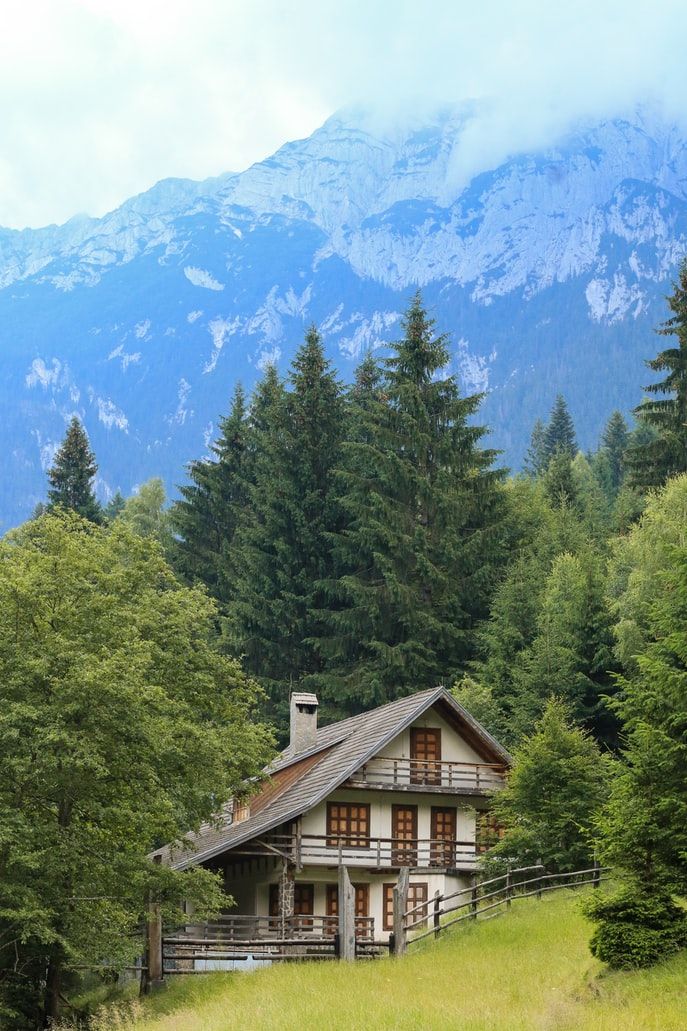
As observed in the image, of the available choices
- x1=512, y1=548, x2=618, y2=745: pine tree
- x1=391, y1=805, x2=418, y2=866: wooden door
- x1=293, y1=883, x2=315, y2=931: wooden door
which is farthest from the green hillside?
x1=512, y1=548, x2=618, y2=745: pine tree

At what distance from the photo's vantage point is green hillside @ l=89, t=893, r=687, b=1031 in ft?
66.1

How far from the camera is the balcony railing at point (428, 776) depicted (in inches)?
1690

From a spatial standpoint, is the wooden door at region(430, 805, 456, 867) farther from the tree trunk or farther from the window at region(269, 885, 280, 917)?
the tree trunk

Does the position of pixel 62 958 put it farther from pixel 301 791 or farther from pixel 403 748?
pixel 403 748

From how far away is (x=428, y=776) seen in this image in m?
43.9

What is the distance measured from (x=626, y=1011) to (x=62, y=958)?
14.2 m

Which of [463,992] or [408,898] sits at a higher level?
[463,992]

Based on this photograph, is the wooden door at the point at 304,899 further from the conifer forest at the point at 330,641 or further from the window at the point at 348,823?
the conifer forest at the point at 330,641

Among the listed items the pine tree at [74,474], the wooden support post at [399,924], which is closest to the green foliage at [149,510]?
the pine tree at [74,474]

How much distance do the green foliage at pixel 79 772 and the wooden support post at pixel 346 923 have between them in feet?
11.7

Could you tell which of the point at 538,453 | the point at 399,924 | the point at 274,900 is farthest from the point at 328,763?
the point at 538,453

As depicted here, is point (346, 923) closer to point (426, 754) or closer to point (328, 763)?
point (328, 763)

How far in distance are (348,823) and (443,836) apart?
3.66 m

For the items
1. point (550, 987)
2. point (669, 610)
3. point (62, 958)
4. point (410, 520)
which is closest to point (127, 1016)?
point (62, 958)
